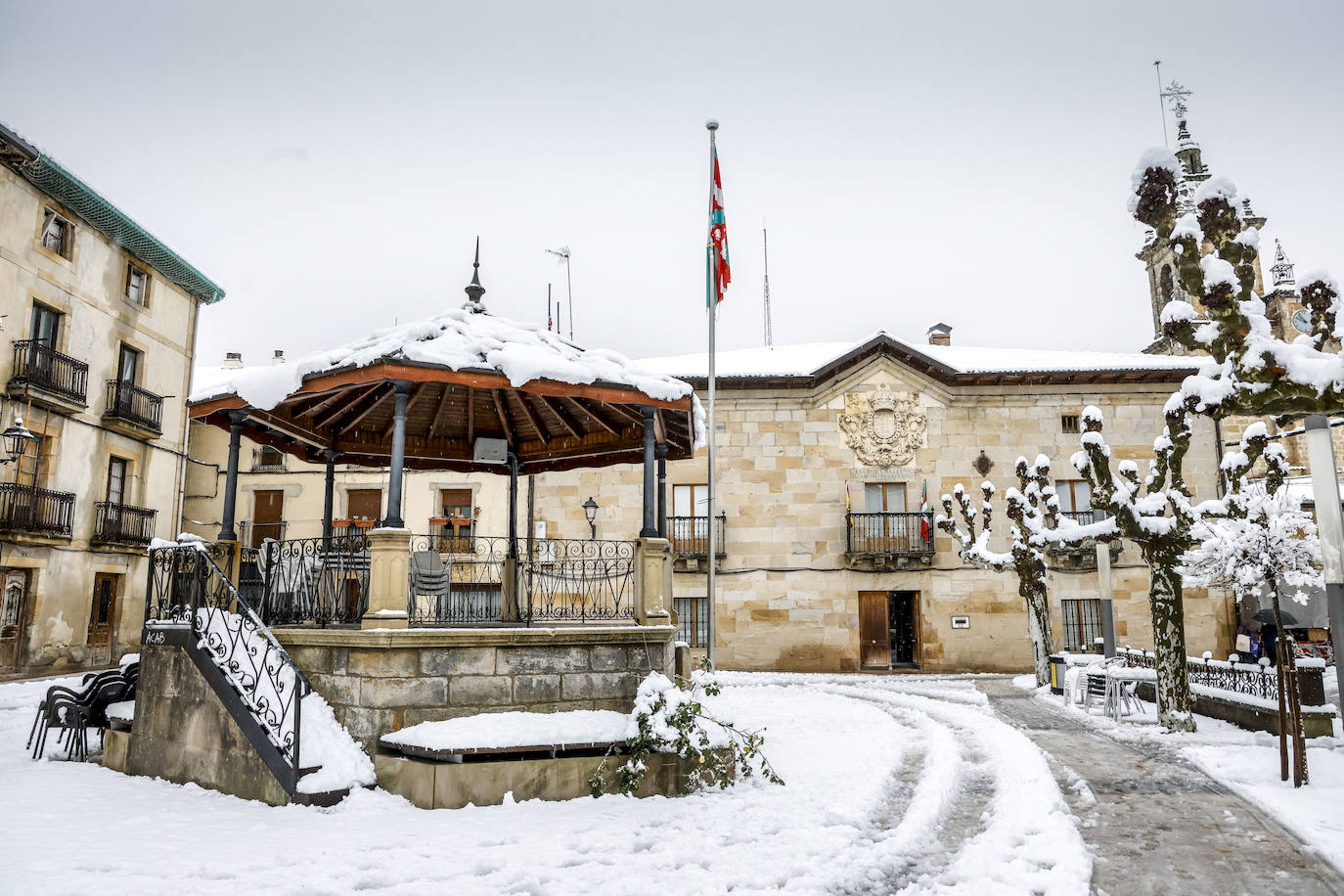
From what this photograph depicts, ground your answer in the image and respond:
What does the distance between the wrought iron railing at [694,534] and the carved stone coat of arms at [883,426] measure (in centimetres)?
442

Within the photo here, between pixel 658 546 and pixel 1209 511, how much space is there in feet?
30.7

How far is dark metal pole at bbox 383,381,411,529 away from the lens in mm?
8102

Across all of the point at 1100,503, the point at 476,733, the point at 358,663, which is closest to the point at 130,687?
the point at 358,663

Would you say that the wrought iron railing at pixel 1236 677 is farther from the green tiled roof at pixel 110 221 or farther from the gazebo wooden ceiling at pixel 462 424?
the green tiled roof at pixel 110 221

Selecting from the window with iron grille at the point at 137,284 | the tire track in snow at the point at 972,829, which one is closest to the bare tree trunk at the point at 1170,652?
the tire track in snow at the point at 972,829

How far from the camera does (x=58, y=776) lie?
8.23m

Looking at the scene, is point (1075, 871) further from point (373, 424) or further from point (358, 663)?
point (373, 424)

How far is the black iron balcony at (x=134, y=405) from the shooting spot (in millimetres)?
23344

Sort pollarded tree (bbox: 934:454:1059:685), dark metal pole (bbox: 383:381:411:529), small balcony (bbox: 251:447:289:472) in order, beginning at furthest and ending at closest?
small balcony (bbox: 251:447:289:472), pollarded tree (bbox: 934:454:1059:685), dark metal pole (bbox: 383:381:411:529)

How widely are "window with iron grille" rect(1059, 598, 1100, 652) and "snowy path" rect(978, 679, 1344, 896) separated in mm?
14096

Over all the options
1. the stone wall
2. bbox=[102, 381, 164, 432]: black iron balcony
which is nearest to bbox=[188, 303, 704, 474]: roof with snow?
the stone wall

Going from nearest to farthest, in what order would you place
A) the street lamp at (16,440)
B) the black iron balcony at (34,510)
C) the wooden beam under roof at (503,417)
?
1. the wooden beam under roof at (503,417)
2. the street lamp at (16,440)
3. the black iron balcony at (34,510)

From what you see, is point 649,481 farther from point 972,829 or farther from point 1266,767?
point 1266,767

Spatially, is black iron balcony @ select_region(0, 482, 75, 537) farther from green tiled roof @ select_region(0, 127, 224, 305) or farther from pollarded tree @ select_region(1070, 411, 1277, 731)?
pollarded tree @ select_region(1070, 411, 1277, 731)
